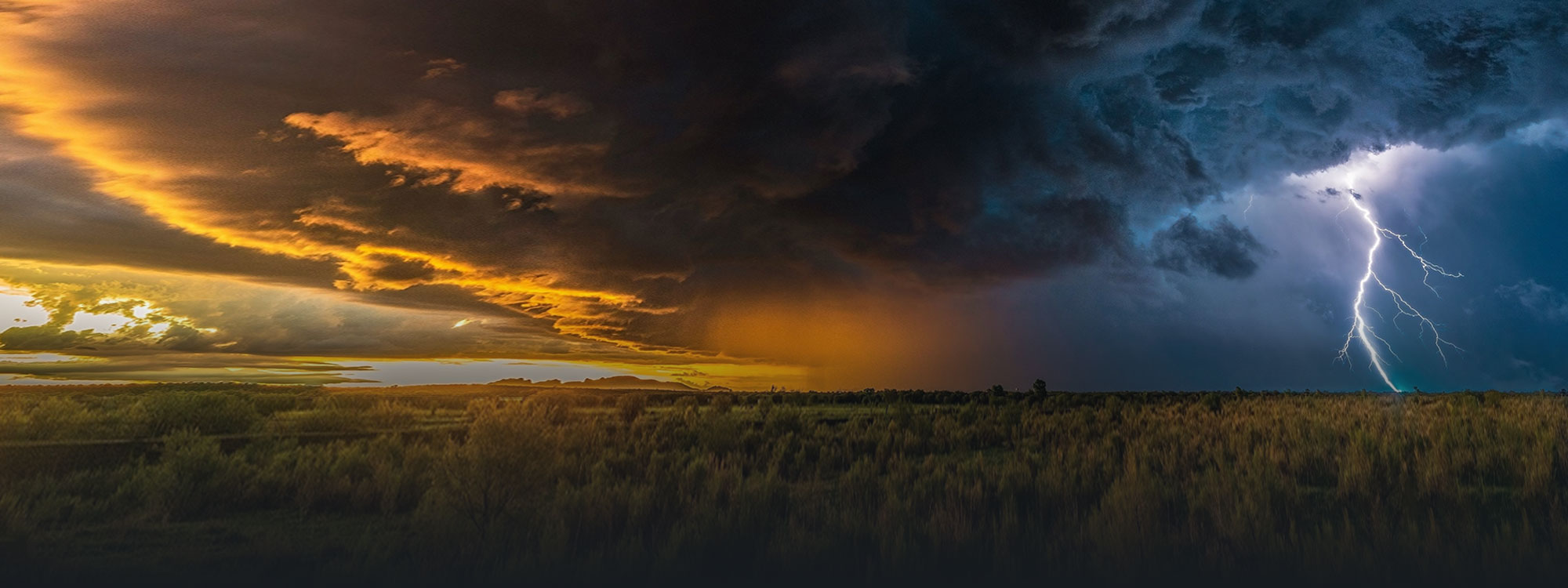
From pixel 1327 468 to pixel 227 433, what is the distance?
26807mm

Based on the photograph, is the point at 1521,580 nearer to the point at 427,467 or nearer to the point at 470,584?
the point at 470,584

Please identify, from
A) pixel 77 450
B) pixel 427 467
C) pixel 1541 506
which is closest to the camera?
pixel 1541 506

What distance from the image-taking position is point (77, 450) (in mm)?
15094

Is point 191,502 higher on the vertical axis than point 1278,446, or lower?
lower

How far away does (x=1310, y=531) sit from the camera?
841cm

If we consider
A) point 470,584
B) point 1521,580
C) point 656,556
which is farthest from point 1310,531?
point 470,584

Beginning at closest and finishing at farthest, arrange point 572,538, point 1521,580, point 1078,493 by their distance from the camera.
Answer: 1. point 1521,580
2. point 572,538
3. point 1078,493

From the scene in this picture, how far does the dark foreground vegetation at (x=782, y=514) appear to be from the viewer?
7152 millimetres

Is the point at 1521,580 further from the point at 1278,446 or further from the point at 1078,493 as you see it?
the point at 1278,446

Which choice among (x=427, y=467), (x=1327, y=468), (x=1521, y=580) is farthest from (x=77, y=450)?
(x=1327, y=468)

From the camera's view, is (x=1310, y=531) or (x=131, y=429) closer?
(x=1310, y=531)

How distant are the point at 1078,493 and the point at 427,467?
10.2 m

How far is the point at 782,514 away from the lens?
9.41 m

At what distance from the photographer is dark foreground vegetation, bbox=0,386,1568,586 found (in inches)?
282
